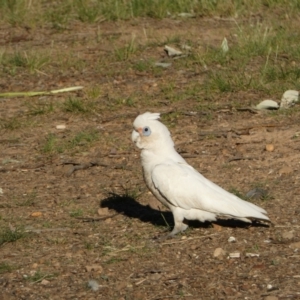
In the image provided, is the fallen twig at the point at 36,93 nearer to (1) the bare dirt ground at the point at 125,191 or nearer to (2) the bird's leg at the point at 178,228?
(1) the bare dirt ground at the point at 125,191

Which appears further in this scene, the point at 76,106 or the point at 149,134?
the point at 76,106

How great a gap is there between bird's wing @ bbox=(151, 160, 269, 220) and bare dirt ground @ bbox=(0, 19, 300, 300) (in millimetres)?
182

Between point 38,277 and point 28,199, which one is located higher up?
point 38,277

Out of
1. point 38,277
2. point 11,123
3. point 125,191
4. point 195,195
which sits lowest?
point 11,123

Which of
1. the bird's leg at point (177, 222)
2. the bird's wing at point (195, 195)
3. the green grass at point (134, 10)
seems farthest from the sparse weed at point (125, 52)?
the bird's leg at point (177, 222)

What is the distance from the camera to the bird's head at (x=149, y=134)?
5027 millimetres

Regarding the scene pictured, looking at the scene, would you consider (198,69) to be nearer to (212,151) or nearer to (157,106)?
(157,106)

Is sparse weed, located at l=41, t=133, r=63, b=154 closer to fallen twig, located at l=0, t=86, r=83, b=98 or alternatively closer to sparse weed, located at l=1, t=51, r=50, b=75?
fallen twig, located at l=0, t=86, r=83, b=98

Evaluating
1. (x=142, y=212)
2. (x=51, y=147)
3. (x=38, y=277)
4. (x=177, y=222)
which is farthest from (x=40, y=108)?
(x=38, y=277)

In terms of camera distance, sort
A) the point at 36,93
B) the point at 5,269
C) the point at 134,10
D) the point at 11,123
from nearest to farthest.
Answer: the point at 5,269, the point at 11,123, the point at 36,93, the point at 134,10

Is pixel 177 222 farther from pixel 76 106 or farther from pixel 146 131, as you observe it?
pixel 76 106

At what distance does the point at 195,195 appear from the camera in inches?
192

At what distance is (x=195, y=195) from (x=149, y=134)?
48 cm

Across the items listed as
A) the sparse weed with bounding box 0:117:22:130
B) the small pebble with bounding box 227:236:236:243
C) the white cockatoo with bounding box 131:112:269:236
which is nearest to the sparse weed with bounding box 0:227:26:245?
the white cockatoo with bounding box 131:112:269:236
